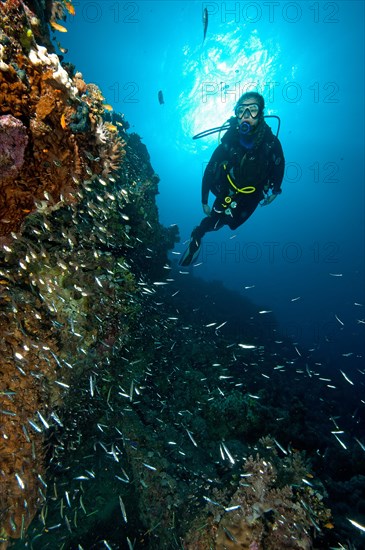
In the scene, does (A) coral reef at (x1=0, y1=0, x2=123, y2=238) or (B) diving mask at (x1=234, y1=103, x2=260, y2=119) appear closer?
Result: (A) coral reef at (x1=0, y1=0, x2=123, y2=238)

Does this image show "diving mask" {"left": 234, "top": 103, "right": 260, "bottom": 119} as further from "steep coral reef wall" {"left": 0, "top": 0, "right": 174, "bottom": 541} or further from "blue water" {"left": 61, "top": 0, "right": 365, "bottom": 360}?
"blue water" {"left": 61, "top": 0, "right": 365, "bottom": 360}

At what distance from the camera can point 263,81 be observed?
111ft

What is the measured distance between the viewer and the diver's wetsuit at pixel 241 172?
7738mm

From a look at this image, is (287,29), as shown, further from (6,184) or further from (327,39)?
(6,184)

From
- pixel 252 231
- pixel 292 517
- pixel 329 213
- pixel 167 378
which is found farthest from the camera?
pixel 252 231

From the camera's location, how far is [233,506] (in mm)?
4082

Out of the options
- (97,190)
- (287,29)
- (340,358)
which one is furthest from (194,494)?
(287,29)

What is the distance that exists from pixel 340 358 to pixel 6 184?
33.1 metres

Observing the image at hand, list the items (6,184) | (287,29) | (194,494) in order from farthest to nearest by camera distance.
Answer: (287,29) → (194,494) → (6,184)

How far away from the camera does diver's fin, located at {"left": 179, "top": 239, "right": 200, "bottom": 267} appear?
8.88m

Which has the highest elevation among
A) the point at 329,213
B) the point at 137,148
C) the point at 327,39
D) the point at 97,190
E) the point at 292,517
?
the point at 329,213

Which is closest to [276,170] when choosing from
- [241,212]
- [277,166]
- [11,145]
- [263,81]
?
[277,166]

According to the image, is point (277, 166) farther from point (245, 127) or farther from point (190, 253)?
point (190, 253)

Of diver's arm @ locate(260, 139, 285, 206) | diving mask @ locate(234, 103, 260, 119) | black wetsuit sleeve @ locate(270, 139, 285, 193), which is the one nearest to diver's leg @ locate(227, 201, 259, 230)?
diver's arm @ locate(260, 139, 285, 206)
